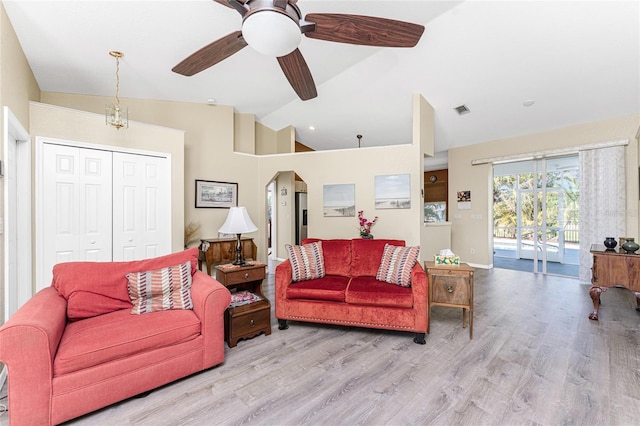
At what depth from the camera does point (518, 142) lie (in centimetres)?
531

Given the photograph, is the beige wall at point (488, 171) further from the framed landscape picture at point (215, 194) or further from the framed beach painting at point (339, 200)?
the framed landscape picture at point (215, 194)

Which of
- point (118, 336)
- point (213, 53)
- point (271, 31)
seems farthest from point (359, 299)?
point (213, 53)

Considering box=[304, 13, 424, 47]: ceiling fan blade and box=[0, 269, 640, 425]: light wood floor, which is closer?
box=[0, 269, 640, 425]: light wood floor

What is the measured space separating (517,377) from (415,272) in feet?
3.42

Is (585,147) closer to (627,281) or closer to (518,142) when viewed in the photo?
(518,142)

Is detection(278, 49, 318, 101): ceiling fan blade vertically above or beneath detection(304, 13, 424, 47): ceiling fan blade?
beneath

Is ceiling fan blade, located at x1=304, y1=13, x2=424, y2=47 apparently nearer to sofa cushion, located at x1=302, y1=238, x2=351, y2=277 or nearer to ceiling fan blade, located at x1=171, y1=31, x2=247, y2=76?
ceiling fan blade, located at x1=171, y1=31, x2=247, y2=76

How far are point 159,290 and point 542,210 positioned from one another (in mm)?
6684

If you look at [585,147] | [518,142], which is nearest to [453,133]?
[518,142]

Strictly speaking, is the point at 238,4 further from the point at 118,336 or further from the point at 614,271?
the point at 614,271

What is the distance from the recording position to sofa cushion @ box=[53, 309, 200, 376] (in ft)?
5.28

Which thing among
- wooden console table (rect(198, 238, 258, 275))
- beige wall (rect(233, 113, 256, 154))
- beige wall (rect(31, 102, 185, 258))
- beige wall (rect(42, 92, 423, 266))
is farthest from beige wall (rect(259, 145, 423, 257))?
beige wall (rect(31, 102, 185, 258))

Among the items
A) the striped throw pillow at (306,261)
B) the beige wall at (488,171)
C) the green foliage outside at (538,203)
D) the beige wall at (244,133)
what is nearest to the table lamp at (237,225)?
the striped throw pillow at (306,261)

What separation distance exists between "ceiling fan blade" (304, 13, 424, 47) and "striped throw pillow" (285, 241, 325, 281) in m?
2.07
